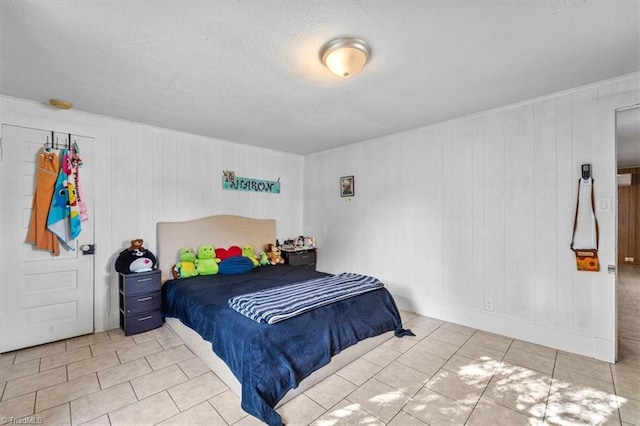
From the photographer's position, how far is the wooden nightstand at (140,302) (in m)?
3.13

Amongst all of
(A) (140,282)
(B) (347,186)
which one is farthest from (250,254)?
(B) (347,186)

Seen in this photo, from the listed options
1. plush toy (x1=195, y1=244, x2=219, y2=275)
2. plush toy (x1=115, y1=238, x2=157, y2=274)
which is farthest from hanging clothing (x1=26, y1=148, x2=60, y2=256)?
plush toy (x1=195, y1=244, x2=219, y2=275)

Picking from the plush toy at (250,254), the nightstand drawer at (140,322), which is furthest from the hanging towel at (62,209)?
the plush toy at (250,254)

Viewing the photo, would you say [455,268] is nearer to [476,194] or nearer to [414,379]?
[476,194]

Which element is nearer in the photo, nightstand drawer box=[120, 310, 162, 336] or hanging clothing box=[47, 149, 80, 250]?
hanging clothing box=[47, 149, 80, 250]

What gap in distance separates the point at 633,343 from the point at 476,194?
209cm

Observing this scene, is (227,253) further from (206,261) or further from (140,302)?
(140,302)

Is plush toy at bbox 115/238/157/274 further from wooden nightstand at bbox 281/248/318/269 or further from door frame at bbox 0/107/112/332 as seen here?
wooden nightstand at bbox 281/248/318/269

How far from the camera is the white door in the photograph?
110 inches

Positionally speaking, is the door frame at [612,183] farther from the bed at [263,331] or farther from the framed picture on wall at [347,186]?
the framed picture on wall at [347,186]

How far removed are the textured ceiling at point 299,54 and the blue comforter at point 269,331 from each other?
2.00 metres

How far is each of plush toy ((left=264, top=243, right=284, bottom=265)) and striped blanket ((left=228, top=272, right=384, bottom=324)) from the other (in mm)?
1380

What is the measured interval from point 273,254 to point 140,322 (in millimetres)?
1953

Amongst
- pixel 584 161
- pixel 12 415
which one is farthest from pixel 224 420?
pixel 584 161
